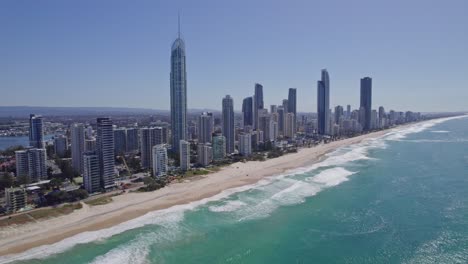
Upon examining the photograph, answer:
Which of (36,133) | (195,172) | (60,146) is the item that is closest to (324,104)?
(195,172)

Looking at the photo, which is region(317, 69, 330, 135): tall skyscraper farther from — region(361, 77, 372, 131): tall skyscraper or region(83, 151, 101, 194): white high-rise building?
region(83, 151, 101, 194): white high-rise building

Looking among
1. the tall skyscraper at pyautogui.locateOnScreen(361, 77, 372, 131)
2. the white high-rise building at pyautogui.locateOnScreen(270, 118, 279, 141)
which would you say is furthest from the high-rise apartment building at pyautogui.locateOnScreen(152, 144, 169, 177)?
the tall skyscraper at pyautogui.locateOnScreen(361, 77, 372, 131)

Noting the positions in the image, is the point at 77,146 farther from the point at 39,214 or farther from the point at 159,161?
the point at 39,214

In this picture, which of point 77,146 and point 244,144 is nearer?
point 77,146

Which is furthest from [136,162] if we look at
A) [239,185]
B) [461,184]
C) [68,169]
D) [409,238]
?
→ [461,184]

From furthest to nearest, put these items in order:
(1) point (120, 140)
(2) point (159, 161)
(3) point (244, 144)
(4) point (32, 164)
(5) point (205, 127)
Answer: (5) point (205, 127), (1) point (120, 140), (3) point (244, 144), (2) point (159, 161), (4) point (32, 164)

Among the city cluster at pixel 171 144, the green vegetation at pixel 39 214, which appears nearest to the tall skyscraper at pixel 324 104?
the city cluster at pixel 171 144

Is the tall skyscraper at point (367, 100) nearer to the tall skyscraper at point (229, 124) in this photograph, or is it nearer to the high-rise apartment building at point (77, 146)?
the tall skyscraper at point (229, 124)
